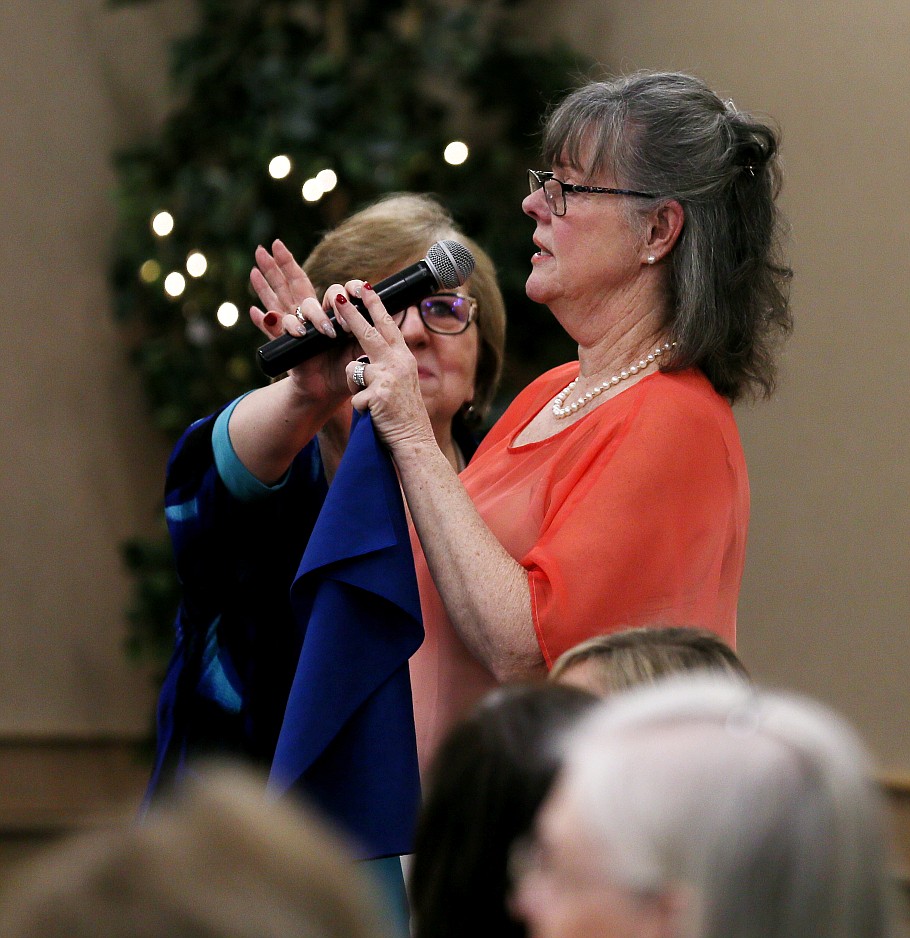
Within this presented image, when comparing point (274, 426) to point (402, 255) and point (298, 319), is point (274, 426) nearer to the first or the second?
point (298, 319)

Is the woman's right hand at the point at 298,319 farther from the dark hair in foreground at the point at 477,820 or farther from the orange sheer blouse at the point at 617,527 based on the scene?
the dark hair in foreground at the point at 477,820

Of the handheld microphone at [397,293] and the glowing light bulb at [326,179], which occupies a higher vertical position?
the handheld microphone at [397,293]

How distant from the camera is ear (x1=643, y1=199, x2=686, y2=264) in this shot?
2.03 m

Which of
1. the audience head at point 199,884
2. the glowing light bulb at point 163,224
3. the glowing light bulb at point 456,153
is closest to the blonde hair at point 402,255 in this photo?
the audience head at point 199,884

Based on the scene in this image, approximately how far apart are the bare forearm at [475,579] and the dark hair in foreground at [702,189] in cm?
38

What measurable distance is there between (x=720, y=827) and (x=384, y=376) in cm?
121

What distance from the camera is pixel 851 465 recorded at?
375cm

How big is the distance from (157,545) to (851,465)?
7.79 ft

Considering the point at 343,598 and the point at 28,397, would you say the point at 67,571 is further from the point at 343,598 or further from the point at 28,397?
the point at 343,598

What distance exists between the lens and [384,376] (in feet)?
6.53

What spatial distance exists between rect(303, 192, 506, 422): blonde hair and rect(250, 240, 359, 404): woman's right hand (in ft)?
0.71

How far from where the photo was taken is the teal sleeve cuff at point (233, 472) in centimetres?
210

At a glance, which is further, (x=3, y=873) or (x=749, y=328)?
(x=3, y=873)

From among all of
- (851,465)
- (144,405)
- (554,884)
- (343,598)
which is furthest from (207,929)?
(144,405)
